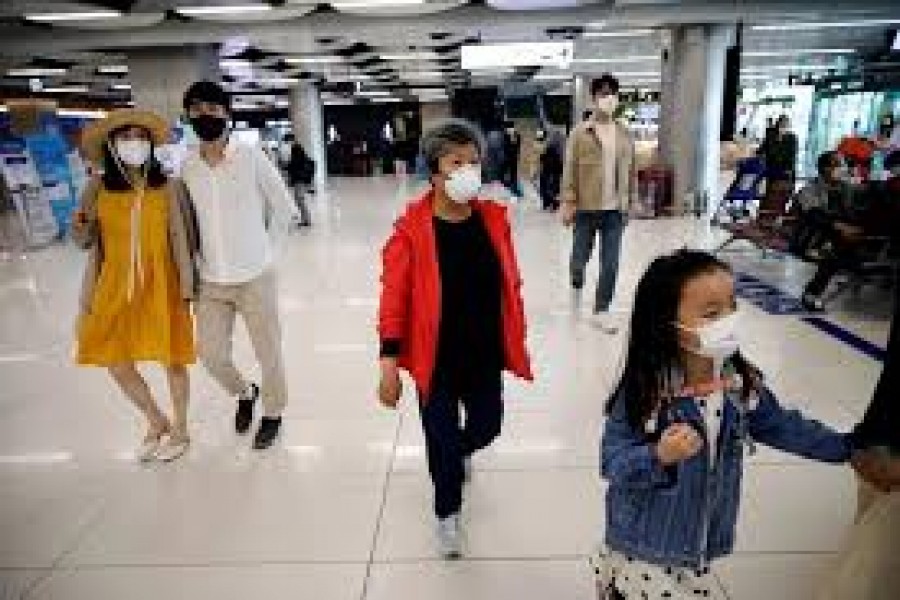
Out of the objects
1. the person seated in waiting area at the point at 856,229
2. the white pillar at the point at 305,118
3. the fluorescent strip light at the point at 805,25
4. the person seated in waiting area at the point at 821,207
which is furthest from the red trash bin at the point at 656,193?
the white pillar at the point at 305,118

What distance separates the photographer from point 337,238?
36.0ft

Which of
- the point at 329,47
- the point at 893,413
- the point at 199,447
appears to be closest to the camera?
the point at 893,413

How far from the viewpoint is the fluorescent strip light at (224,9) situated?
375 inches

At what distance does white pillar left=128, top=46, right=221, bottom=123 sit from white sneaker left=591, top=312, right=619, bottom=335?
935cm

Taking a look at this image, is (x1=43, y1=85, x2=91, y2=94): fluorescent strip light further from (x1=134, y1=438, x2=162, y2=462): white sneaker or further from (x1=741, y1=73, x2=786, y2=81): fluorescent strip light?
(x1=741, y1=73, x2=786, y2=81): fluorescent strip light

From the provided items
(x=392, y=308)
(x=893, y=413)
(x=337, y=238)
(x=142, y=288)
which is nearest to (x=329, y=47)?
(x=337, y=238)

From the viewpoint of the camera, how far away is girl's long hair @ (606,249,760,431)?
1.47m

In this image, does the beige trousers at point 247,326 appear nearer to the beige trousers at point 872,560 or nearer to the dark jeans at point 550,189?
the beige trousers at point 872,560

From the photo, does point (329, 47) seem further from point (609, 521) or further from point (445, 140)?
point (609, 521)

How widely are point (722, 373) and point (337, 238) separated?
383 inches

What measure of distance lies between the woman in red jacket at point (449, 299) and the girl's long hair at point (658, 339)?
2.70 ft

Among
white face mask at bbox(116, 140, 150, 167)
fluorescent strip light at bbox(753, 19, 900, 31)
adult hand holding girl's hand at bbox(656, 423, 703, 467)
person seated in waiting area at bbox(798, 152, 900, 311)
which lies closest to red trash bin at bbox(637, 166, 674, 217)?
fluorescent strip light at bbox(753, 19, 900, 31)

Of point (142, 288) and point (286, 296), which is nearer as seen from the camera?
point (142, 288)

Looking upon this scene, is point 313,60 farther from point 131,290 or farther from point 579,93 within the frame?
point 131,290
